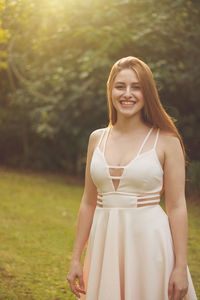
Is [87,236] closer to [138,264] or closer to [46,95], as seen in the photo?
[138,264]

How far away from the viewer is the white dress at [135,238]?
2.10 metres

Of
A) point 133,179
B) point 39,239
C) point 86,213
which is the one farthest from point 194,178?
point 133,179

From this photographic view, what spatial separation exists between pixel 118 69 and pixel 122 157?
506 millimetres

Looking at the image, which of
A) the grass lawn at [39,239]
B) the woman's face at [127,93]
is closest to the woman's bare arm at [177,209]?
the woman's face at [127,93]

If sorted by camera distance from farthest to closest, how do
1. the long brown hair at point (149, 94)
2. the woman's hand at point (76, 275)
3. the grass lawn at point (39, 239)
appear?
the grass lawn at point (39, 239) → the woman's hand at point (76, 275) → the long brown hair at point (149, 94)

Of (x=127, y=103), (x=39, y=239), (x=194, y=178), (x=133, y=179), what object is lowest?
(x=39, y=239)

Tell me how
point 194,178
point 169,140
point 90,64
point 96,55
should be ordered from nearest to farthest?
point 169,140 < point 194,178 < point 96,55 < point 90,64

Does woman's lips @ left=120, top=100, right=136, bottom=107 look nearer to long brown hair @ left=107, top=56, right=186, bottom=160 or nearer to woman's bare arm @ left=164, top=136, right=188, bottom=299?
long brown hair @ left=107, top=56, right=186, bottom=160

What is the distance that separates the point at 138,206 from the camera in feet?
7.02

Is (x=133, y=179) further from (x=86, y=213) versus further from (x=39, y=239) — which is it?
(x=39, y=239)

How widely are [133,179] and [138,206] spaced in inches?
6.1

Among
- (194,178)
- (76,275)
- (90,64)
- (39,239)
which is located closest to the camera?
(76,275)

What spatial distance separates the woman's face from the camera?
2219 mm

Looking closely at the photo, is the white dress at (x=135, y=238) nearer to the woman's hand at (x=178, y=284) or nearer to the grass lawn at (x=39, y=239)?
the woman's hand at (x=178, y=284)
